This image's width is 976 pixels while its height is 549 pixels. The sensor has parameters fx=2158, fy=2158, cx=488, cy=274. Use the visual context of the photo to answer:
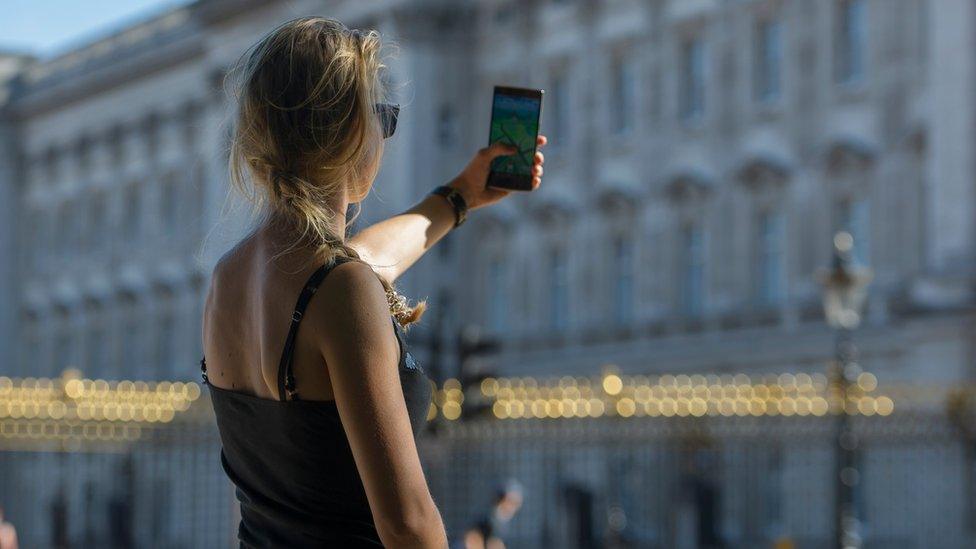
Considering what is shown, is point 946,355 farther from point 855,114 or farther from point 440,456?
point 440,456

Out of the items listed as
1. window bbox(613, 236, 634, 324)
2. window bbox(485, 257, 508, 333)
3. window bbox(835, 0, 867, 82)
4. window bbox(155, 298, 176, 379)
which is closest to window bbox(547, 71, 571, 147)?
window bbox(613, 236, 634, 324)

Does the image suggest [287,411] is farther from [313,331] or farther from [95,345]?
[95,345]

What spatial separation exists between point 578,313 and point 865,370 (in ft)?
37.6

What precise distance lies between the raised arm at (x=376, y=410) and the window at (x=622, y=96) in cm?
4113

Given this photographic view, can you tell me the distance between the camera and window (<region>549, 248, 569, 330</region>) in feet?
149

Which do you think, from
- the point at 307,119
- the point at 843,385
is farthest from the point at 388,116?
the point at 843,385

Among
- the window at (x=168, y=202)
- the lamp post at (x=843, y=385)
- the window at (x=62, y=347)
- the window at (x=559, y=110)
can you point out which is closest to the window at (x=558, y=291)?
the window at (x=559, y=110)

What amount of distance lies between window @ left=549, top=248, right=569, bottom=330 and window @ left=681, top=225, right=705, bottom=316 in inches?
177

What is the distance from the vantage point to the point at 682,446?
19.4 meters

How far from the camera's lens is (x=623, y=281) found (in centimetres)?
4344

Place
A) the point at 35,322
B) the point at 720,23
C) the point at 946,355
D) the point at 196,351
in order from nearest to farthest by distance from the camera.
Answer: the point at 946,355 < the point at 720,23 < the point at 196,351 < the point at 35,322

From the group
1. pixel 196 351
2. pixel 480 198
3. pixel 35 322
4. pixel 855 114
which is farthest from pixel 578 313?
pixel 480 198

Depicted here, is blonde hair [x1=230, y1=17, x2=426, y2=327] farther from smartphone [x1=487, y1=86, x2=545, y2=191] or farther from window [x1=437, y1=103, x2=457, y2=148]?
window [x1=437, y1=103, x2=457, y2=148]

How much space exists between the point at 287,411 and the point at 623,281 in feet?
134
